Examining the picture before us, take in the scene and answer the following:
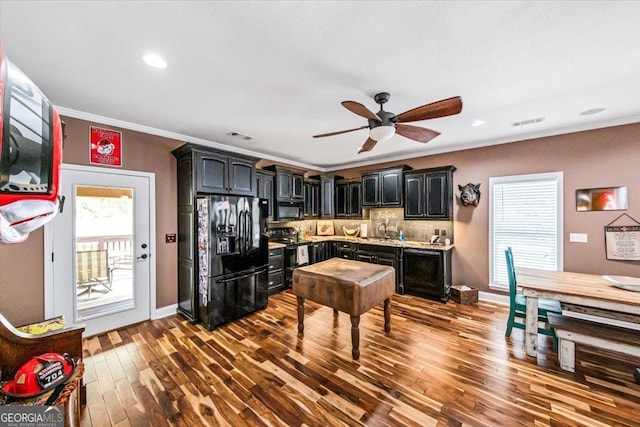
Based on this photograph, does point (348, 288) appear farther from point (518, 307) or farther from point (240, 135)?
point (240, 135)

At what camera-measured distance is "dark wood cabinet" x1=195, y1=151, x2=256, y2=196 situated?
141 inches

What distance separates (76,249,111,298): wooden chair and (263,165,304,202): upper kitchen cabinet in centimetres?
283

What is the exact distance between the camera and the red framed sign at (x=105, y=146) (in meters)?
3.11

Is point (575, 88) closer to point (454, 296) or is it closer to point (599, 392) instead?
point (599, 392)

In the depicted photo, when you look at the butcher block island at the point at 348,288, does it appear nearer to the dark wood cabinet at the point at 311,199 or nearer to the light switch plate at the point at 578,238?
the dark wood cabinet at the point at 311,199

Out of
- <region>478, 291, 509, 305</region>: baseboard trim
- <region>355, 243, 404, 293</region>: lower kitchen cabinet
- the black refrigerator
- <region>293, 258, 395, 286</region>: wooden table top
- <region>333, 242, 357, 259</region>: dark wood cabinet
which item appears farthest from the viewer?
<region>333, 242, 357, 259</region>: dark wood cabinet

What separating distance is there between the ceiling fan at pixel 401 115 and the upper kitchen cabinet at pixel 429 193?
2.03 meters

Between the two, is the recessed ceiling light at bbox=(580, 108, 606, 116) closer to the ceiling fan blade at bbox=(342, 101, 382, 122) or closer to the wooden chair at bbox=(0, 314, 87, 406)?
the ceiling fan blade at bbox=(342, 101, 382, 122)

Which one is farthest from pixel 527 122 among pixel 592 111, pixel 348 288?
pixel 348 288

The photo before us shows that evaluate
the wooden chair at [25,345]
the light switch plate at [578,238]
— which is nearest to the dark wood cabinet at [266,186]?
the wooden chair at [25,345]

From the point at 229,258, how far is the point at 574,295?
12.7 feet

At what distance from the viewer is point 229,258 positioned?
3537mm

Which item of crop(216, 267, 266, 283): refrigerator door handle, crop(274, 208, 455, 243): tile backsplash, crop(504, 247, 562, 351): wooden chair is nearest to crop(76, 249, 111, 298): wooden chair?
crop(216, 267, 266, 283): refrigerator door handle

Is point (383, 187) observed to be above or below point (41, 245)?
above
